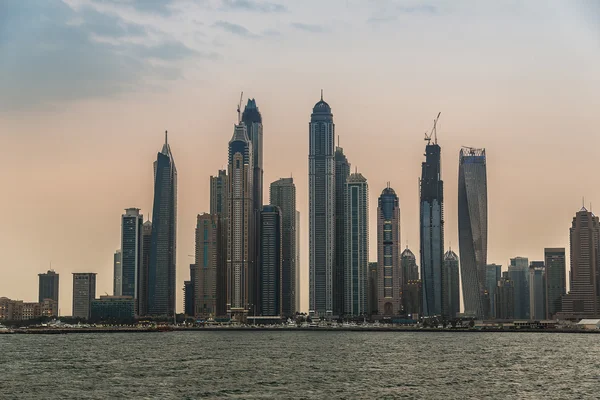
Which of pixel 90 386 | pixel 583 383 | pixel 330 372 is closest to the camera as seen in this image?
pixel 90 386

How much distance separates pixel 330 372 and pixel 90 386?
3567cm

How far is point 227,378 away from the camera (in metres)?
119

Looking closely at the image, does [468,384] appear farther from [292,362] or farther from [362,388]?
[292,362]

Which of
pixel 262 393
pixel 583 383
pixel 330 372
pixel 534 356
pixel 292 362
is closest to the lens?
pixel 262 393

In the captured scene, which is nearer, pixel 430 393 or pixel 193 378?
pixel 430 393

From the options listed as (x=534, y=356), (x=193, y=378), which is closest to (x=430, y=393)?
(x=193, y=378)

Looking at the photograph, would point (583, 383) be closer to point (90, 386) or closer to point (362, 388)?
point (362, 388)

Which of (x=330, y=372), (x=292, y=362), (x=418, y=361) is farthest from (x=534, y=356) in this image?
(x=330, y=372)

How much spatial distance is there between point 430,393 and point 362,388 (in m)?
8.62

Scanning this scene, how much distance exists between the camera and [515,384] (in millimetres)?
113000

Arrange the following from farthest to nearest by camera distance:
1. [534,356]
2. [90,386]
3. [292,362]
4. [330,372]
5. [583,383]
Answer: [534,356], [292,362], [330,372], [583,383], [90,386]

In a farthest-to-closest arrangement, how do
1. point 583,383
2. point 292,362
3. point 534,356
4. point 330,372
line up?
point 534,356, point 292,362, point 330,372, point 583,383

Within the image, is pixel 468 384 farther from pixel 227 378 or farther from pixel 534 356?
pixel 534 356

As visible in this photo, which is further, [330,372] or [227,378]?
[330,372]
